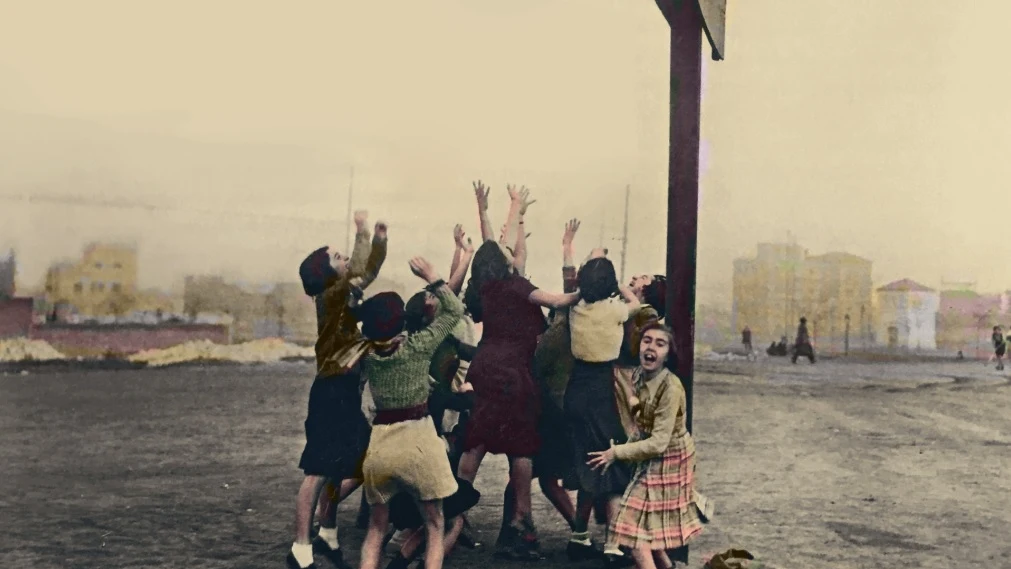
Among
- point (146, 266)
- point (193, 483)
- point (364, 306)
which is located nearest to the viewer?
point (364, 306)

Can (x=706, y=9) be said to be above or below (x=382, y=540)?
above

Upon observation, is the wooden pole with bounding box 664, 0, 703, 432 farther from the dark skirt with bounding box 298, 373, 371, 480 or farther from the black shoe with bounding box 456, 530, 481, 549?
the dark skirt with bounding box 298, 373, 371, 480

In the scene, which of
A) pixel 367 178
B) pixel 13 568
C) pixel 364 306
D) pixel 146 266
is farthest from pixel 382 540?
pixel 146 266

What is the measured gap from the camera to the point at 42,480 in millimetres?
6305

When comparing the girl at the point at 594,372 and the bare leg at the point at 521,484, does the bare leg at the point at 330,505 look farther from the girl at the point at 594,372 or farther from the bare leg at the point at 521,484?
the girl at the point at 594,372

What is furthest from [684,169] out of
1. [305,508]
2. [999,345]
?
[999,345]

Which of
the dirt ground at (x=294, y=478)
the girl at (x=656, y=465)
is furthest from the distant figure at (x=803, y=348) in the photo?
the girl at (x=656, y=465)

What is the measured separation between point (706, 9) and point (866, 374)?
14.9 meters

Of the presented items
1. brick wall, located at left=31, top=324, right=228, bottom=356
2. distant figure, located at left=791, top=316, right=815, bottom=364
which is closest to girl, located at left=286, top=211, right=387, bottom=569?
brick wall, located at left=31, top=324, right=228, bottom=356

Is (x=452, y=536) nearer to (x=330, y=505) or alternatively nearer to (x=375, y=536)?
(x=375, y=536)

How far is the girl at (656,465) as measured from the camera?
3951 mm

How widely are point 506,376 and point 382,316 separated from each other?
90cm

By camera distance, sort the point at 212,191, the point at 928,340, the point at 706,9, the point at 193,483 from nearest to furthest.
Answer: the point at 706,9
the point at 193,483
the point at 212,191
the point at 928,340

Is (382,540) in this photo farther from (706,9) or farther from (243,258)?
(243,258)
